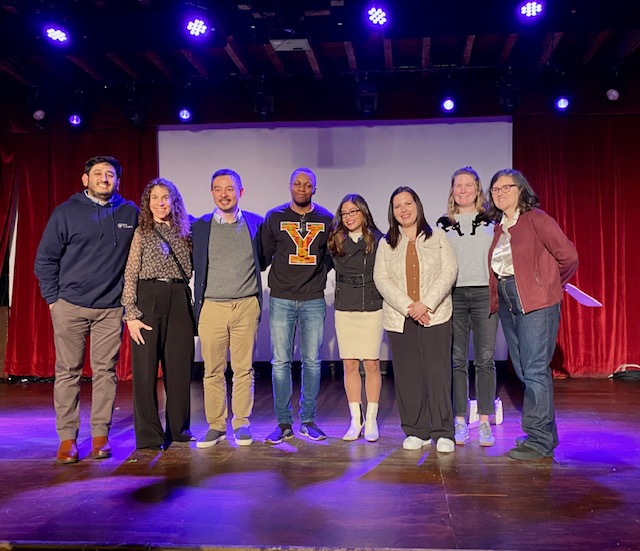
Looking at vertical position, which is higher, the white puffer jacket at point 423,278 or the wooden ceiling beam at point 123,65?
the wooden ceiling beam at point 123,65

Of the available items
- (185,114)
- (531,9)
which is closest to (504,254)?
(531,9)

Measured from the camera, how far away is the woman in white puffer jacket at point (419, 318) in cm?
363

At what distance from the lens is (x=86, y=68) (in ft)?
20.3

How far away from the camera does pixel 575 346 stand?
21.3 feet

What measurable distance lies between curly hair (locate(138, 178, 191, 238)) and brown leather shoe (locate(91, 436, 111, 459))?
121cm

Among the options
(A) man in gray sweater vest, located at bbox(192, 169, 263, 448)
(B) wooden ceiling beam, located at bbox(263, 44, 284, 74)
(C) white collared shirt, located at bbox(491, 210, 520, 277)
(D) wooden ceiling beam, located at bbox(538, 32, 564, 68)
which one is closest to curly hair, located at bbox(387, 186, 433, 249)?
(C) white collared shirt, located at bbox(491, 210, 520, 277)

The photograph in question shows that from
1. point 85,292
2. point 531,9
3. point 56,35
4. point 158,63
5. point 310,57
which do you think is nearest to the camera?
point 85,292

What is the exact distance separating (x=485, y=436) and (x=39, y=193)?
5.41m

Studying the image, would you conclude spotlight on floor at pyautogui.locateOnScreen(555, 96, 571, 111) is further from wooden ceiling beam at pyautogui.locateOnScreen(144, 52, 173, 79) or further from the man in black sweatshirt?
wooden ceiling beam at pyautogui.locateOnScreen(144, 52, 173, 79)

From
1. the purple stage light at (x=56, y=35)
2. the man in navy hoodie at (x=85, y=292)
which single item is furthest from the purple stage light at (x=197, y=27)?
the man in navy hoodie at (x=85, y=292)

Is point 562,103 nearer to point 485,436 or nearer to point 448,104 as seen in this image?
point 448,104

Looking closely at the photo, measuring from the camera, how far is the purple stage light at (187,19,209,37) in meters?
4.84

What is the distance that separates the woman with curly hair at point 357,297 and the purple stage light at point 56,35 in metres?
2.75

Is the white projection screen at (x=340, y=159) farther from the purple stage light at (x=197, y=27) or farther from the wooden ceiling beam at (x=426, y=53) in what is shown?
the purple stage light at (x=197, y=27)
